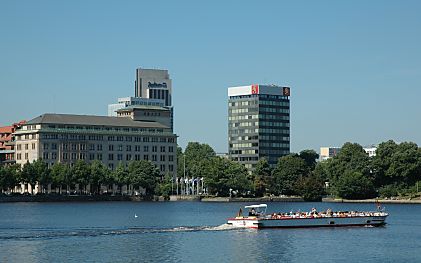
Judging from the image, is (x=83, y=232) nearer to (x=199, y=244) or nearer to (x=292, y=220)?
(x=199, y=244)

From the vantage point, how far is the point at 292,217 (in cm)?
11906

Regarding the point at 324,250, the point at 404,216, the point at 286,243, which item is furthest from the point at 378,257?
the point at 404,216

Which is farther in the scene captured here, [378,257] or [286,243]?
[286,243]

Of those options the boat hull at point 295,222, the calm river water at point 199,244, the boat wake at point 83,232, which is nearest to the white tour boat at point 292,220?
the boat hull at point 295,222

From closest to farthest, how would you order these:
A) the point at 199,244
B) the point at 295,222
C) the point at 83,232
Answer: the point at 199,244, the point at 83,232, the point at 295,222

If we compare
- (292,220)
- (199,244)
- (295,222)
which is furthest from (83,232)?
(295,222)

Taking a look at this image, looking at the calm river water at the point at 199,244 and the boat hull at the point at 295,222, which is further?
the boat hull at the point at 295,222

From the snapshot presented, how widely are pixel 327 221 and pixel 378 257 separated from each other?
33506 millimetres

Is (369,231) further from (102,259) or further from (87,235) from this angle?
(102,259)

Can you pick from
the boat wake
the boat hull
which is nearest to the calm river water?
the boat wake

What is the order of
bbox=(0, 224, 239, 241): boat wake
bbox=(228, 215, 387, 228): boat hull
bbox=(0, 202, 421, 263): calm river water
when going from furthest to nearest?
bbox=(228, 215, 387, 228): boat hull
bbox=(0, 224, 239, 241): boat wake
bbox=(0, 202, 421, 263): calm river water

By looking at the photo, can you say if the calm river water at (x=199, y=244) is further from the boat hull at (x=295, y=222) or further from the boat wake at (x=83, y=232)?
the boat hull at (x=295, y=222)

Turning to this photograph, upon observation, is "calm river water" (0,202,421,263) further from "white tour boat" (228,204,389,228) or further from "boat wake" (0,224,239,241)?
"white tour boat" (228,204,389,228)

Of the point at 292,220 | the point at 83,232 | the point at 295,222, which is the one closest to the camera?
the point at 83,232
